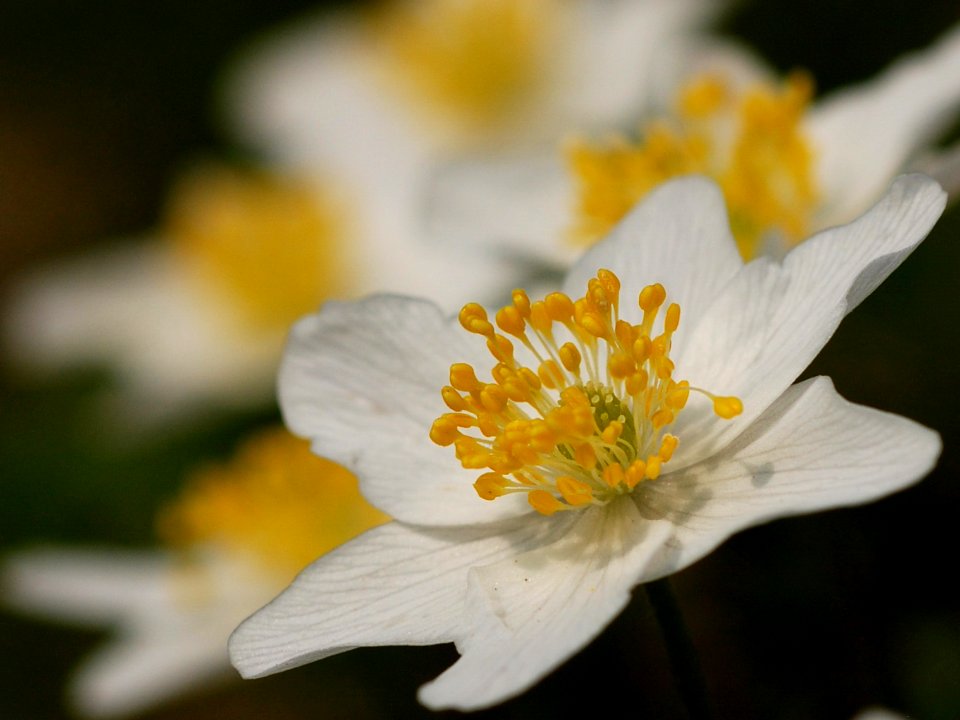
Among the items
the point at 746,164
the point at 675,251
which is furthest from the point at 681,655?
the point at 746,164

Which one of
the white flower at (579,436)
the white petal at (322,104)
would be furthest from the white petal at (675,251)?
the white petal at (322,104)

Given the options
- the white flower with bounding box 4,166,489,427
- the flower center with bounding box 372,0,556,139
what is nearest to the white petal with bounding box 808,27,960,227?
the white flower with bounding box 4,166,489,427

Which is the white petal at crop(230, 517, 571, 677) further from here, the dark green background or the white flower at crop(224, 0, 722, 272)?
the white flower at crop(224, 0, 722, 272)

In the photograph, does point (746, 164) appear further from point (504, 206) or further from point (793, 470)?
point (793, 470)

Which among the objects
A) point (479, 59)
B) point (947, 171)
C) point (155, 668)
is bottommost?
point (947, 171)

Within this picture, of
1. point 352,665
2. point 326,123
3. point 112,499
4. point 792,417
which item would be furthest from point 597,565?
point 326,123

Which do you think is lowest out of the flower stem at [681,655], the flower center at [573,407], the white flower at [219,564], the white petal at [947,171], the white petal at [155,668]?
the flower stem at [681,655]

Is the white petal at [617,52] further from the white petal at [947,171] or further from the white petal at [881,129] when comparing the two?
the white petal at [947,171]
